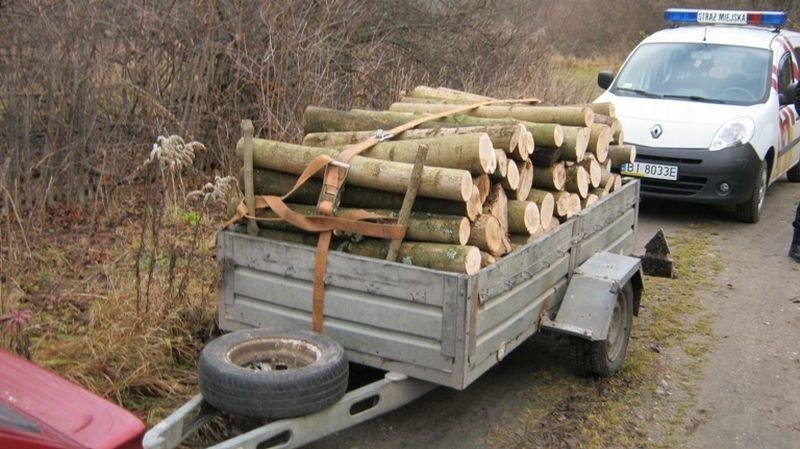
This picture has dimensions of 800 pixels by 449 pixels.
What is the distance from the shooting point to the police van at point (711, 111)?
932 cm

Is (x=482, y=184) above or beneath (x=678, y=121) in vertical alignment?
above

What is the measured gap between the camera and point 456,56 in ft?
40.9

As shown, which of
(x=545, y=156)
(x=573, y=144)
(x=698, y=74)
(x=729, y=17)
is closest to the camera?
(x=545, y=156)

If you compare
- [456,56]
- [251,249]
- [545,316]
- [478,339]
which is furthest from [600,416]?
[456,56]

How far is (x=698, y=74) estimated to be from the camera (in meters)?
10.2

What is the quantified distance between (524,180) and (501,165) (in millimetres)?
403

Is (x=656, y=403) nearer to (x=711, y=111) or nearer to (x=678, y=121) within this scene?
(x=678, y=121)

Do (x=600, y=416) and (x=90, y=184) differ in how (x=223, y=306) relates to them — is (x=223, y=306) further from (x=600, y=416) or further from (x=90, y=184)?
(x=90, y=184)

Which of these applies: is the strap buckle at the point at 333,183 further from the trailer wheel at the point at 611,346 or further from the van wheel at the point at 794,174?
the van wheel at the point at 794,174

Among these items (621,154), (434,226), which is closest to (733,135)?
(621,154)

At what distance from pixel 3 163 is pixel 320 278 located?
373 centimetres

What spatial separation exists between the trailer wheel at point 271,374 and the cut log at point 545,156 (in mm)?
1981

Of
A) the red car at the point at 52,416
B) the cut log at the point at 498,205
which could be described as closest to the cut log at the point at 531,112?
the cut log at the point at 498,205

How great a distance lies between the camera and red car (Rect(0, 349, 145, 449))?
2787 mm
